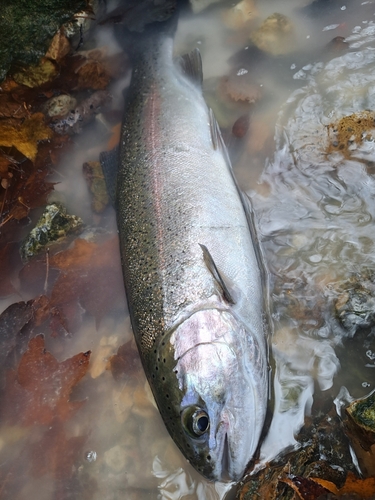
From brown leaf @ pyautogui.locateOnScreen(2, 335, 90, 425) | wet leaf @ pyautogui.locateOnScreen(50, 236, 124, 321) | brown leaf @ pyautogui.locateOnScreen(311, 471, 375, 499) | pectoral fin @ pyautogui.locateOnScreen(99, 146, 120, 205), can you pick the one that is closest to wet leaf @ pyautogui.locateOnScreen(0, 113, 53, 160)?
pectoral fin @ pyautogui.locateOnScreen(99, 146, 120, 205)

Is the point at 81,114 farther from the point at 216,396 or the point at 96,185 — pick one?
the point at 216,396

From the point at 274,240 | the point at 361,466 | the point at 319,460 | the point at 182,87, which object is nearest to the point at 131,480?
the point at 319,460

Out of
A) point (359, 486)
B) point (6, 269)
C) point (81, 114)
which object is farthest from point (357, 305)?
point (81, 114)

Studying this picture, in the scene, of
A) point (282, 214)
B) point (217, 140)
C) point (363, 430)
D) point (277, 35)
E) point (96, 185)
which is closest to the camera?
point (363, 430)

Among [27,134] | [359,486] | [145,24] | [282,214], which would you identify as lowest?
[359,486]

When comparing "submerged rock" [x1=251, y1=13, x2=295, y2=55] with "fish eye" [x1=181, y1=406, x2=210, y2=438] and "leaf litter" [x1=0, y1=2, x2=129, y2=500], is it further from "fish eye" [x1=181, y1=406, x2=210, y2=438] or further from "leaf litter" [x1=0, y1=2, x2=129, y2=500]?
"fish eye" [x1=181, y1=406, x2=210, y2=438]
